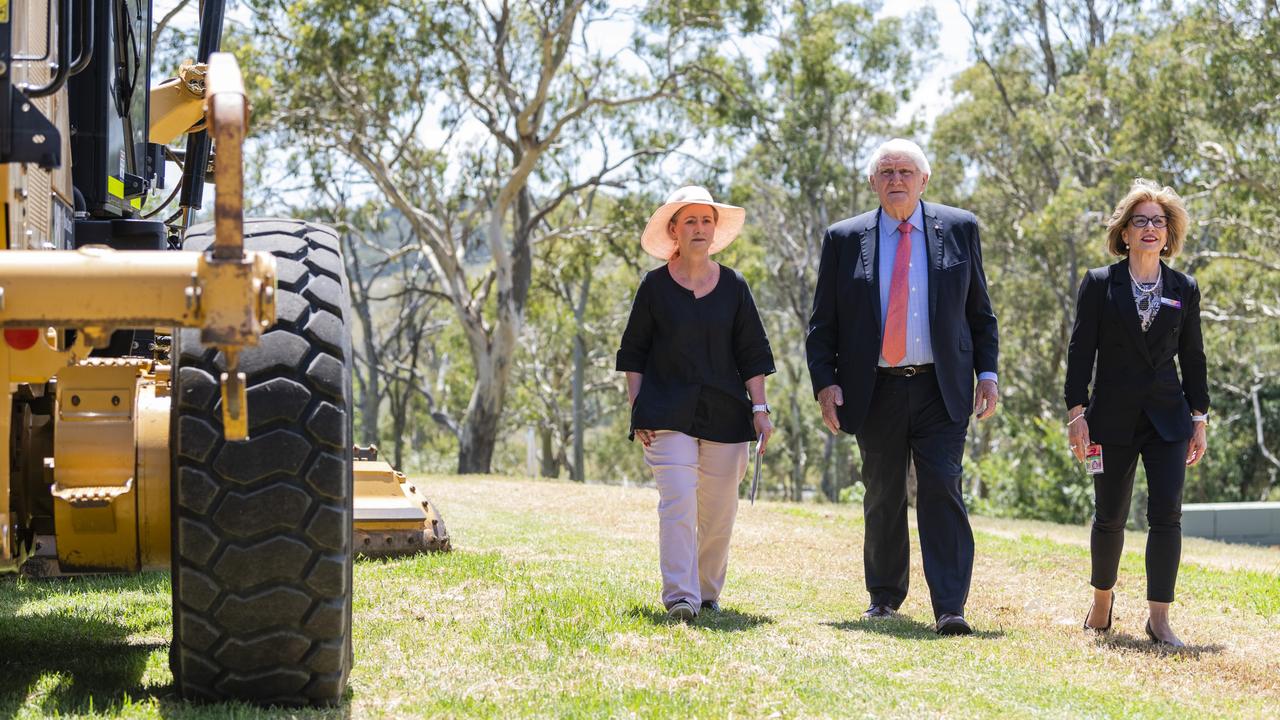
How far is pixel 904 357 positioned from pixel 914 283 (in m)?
0.34

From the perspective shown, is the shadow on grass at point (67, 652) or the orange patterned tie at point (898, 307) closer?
the shadow on grass at point (67, 652)

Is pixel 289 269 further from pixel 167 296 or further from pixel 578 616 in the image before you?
pixel 578 616

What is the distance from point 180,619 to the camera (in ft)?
12.3

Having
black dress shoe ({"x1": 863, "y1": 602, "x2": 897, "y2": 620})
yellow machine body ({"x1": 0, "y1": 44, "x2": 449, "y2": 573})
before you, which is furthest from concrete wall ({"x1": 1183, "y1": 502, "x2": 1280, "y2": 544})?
yellow machine body ({"x1": 0, "y1": 44, "x2": 449, "y2": 573})

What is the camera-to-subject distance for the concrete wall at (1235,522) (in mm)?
17672

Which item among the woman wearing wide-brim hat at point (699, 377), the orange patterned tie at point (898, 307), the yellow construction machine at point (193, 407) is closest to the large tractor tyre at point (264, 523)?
the yellow construction machine at point (193, 407)

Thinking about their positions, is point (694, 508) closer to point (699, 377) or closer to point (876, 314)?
point (699, 377)

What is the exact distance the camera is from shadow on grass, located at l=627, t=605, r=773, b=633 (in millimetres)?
5879

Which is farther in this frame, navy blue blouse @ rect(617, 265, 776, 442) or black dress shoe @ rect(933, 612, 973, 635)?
navy blue blouse @ rect(617, 265, 776, 442)

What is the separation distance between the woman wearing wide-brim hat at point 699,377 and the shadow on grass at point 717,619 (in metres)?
0.19

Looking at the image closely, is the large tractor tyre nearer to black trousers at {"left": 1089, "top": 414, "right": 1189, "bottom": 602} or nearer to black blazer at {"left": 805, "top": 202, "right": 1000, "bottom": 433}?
black blazer at {"left": 805, "top": 202, "right": 1000, "bottom": 433}

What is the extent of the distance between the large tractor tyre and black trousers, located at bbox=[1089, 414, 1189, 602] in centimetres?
349

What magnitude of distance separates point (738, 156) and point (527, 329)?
42.3 feet

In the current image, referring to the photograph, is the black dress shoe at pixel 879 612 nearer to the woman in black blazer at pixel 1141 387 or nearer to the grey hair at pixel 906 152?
the woman in black blazer at pixel 1141 387
